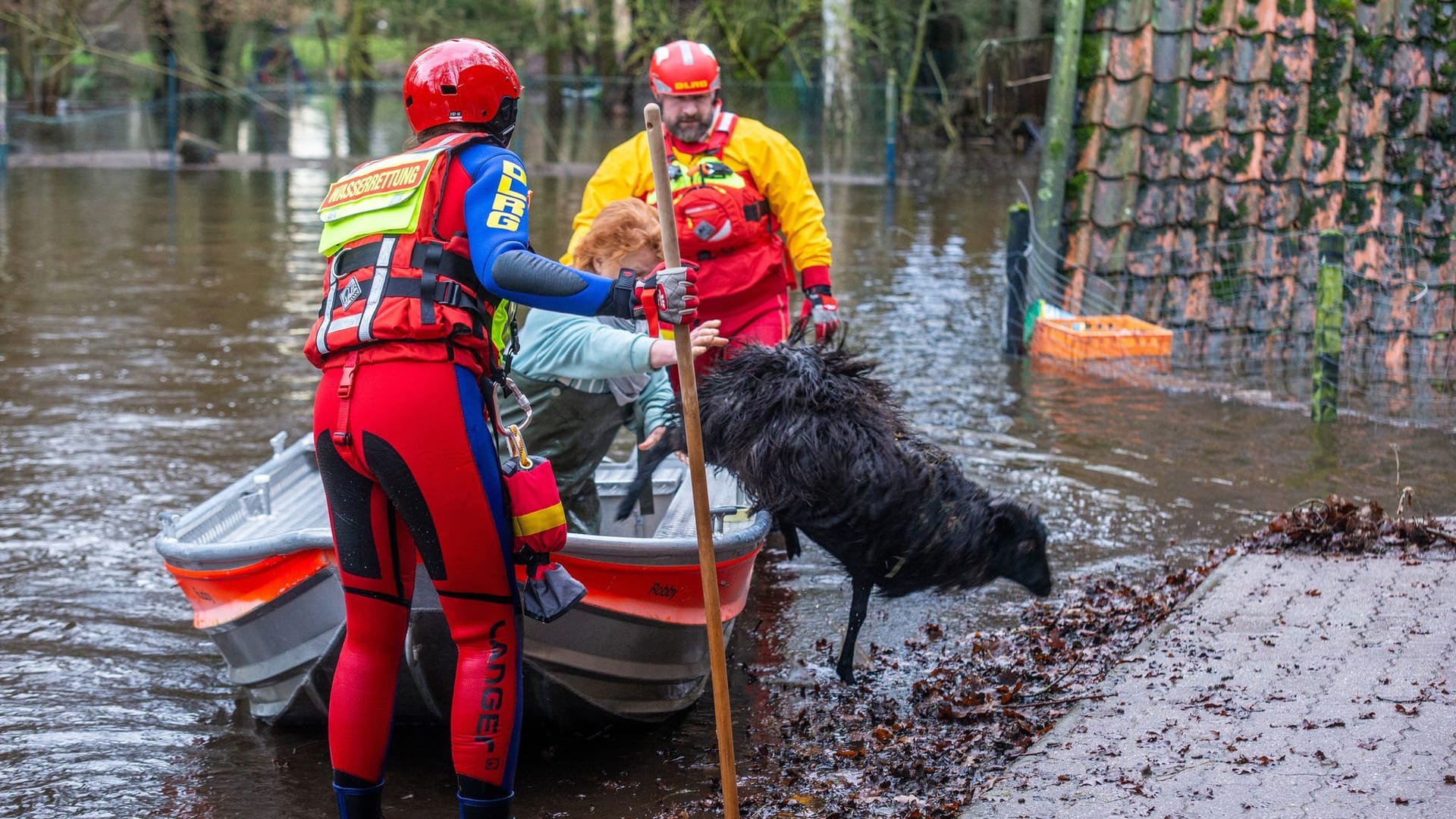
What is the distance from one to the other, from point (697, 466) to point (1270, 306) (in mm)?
7593

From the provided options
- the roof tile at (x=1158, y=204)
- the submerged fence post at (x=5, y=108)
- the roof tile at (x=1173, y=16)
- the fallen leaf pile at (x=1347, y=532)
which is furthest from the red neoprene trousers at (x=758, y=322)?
the submerged fence post at (x=5, y=108)

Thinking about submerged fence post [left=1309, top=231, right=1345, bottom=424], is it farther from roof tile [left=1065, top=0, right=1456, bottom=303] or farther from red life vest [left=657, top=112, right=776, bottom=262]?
red life vest [left=657, top=112, right=776, bottom=262]

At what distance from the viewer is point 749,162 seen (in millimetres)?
5762

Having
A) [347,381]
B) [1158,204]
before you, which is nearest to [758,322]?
[347,381]

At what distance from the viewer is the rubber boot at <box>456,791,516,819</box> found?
3291 mm

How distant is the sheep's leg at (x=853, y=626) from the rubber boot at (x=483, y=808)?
172cm

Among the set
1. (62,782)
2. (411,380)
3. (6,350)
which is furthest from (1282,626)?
(6,350)

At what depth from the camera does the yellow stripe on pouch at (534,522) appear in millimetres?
3309

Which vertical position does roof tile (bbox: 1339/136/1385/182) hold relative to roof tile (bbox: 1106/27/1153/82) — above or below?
below

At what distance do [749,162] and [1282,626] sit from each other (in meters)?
2.73

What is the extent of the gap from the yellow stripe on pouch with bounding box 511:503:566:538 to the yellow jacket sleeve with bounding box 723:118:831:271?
2.73m

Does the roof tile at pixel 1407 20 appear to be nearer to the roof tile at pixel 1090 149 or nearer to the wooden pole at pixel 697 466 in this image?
the roof tile at pixel 1090 149

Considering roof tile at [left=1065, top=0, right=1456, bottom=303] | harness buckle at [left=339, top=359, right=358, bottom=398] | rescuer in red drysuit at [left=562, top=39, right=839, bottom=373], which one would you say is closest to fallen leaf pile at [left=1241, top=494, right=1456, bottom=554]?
rescuer in red drysuit at [left=562, top=39, right=839, bottom=373]

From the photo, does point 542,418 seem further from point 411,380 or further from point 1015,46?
point 1015,46
